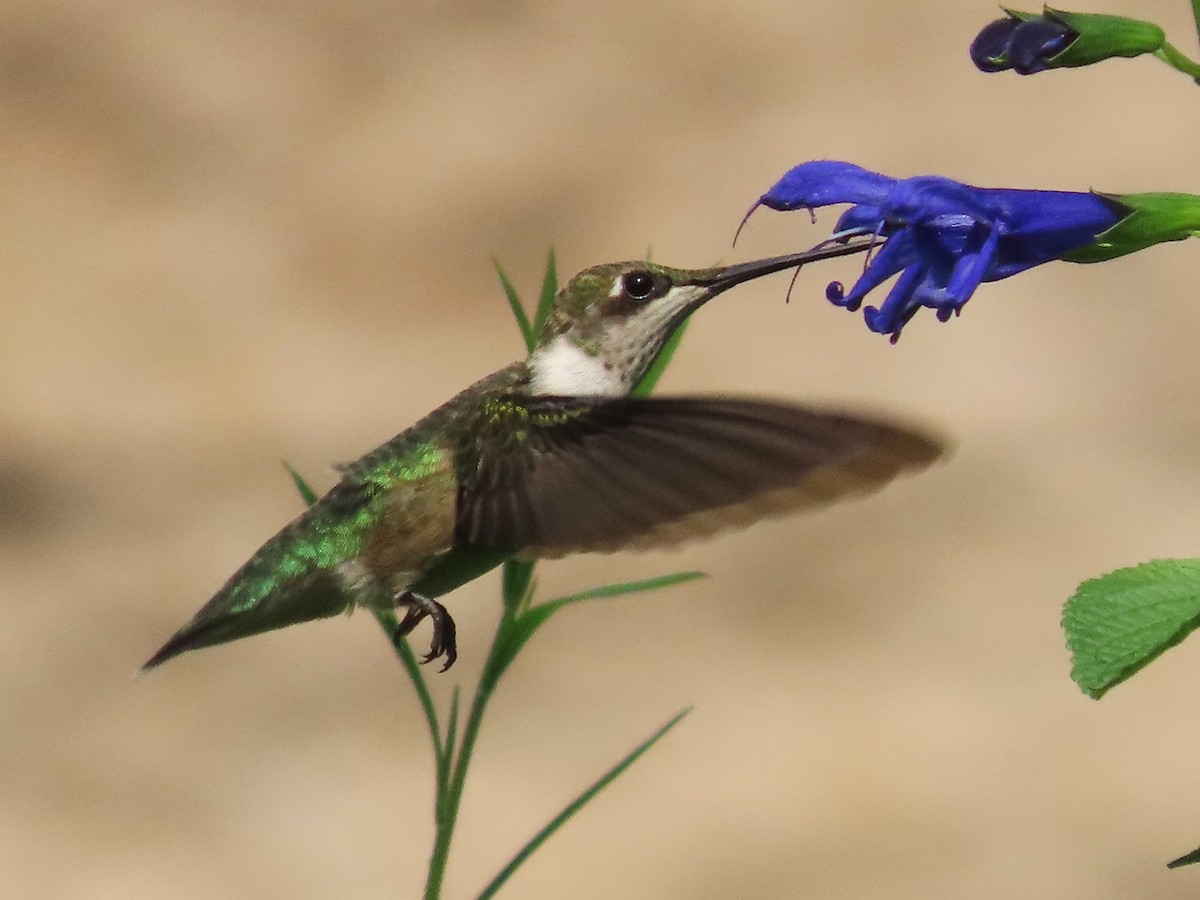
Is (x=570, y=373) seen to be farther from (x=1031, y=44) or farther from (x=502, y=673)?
(x=1031, y=44)

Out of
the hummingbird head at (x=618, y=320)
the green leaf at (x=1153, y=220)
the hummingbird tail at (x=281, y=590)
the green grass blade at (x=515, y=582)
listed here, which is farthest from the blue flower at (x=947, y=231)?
the hummingbird tail at (x=281, y=590)

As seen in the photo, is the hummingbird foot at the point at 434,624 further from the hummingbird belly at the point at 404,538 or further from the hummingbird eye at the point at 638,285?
the hummingbird eye at the point at 638,285

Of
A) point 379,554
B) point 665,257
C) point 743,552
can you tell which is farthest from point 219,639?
point 665,257

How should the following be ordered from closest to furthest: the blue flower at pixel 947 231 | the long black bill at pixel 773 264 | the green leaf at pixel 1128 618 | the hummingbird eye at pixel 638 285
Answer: the green leaf at pixel 1128 618 → the blue flower at pixel 947 231 → the long black bill at pixel 773 264 → the hummingbird eye at pixel 638 285

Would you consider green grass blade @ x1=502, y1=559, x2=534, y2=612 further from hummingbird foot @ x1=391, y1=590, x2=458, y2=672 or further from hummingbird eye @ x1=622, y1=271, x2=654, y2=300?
hummingbird eye @ x1=622, y1=271, x2=654, y2=300

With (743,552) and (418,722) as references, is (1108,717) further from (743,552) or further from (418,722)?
(418,722)

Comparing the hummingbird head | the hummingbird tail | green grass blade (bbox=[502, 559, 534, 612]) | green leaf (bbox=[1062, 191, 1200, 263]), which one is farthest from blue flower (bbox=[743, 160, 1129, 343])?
the hummingbird tail
